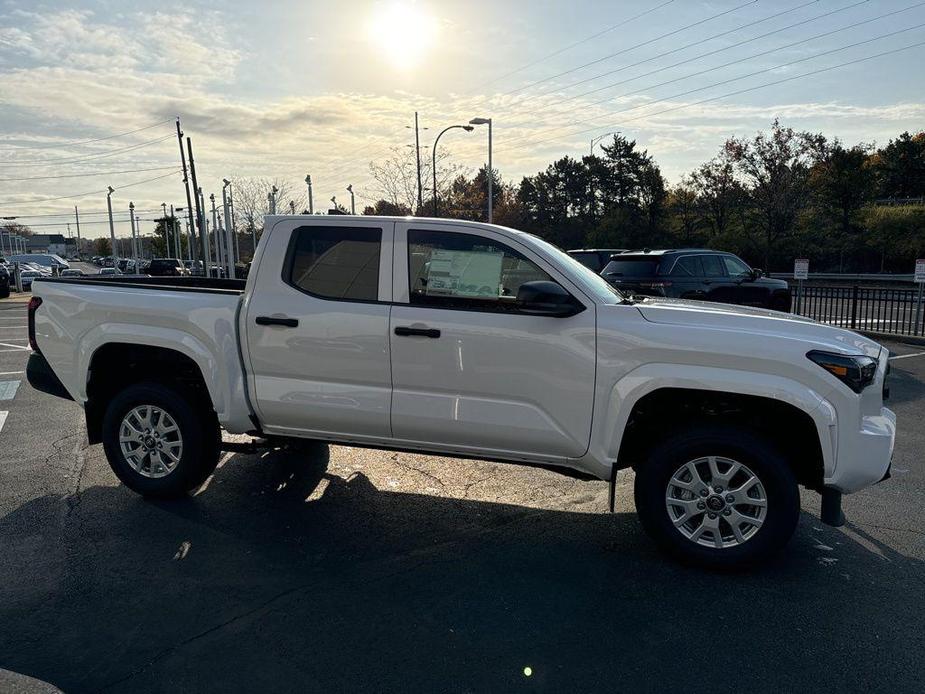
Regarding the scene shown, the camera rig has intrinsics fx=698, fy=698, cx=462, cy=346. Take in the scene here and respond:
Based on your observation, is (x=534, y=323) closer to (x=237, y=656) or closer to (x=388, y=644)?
(x=388, y=644)

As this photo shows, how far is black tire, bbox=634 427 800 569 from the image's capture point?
3.79 meters

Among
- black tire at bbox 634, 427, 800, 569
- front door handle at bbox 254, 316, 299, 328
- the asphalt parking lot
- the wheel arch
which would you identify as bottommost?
the asphalt parking lot

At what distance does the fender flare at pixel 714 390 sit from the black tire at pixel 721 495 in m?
0.23

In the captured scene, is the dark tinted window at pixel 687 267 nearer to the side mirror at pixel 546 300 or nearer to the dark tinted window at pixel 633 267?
the dark tinted window at pixel 633 267

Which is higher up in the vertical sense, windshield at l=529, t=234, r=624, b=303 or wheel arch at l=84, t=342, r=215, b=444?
windshield at l=529, t=234, r=624, b=303

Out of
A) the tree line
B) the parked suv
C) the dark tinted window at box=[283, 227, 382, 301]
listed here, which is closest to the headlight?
the dark tinted window at box=[283, 227, 382, 301]

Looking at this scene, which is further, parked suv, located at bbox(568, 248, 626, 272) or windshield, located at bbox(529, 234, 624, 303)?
parked suv, located at bbox(568, 248, 626, 272)

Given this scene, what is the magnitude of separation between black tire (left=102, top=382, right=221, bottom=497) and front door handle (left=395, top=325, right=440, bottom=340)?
169cm

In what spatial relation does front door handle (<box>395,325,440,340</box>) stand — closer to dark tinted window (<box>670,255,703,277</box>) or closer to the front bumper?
the front bumper

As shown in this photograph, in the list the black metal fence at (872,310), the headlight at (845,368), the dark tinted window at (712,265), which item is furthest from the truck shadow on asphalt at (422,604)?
the black metal fence at (872,310)

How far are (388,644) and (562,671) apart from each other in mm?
790

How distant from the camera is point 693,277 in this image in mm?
12664

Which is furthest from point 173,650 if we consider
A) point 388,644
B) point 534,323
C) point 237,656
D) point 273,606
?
point 534,323

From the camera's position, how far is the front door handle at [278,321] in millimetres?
4469
